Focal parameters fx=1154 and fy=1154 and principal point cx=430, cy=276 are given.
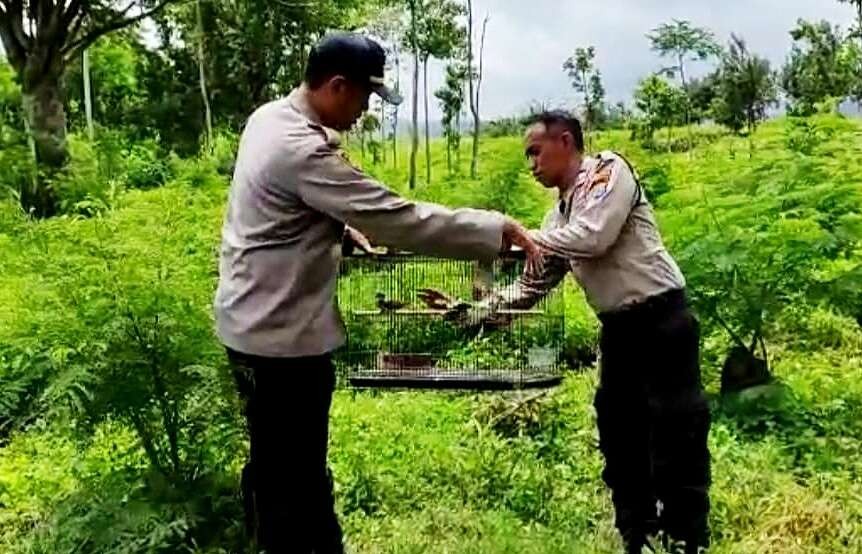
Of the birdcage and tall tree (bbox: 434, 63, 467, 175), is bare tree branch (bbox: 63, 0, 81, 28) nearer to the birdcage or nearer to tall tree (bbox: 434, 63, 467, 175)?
the birdcage

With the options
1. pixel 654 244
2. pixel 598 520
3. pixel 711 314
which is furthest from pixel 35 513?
pixel 711 314

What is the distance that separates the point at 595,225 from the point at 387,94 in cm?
69

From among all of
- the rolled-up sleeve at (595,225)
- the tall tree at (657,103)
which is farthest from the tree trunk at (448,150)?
the rolled-up sleeve at (595,225)

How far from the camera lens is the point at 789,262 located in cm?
531

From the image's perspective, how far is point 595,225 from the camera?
10.3 ft

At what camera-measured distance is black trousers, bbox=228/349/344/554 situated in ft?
9.89

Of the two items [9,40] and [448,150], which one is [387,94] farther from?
[448,150]

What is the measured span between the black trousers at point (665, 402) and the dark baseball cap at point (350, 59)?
1044 mm

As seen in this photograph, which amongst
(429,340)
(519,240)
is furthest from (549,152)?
(429,340)

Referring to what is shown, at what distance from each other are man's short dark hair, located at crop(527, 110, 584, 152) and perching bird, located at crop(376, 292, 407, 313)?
2783 millimetres

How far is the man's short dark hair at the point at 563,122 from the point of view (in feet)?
10.8

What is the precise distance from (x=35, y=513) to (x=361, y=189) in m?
2.22

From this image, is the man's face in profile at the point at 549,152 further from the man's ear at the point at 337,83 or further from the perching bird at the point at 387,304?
the perching bird at the point at 387,304

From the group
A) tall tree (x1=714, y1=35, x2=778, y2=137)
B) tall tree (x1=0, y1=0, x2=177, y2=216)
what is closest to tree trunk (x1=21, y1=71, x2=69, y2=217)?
tall tree (x1=0, y1=0, x2=177, y2=216)
